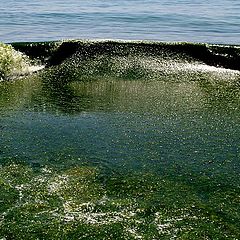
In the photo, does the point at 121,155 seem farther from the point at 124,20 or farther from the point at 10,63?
the point at 124,20

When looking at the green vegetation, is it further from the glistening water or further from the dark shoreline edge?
the dark shoreline edge

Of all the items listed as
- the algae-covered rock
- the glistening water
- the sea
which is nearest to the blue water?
the algae-covered rock

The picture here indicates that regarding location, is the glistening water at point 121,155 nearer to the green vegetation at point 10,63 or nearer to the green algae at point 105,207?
the green algae at point 105,207

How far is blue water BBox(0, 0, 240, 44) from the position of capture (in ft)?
59.2

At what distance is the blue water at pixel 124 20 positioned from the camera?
18.0 m

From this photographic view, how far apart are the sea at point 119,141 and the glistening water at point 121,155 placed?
0.04 feet

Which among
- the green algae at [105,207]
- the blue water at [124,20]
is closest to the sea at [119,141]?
the green algae at [105,207]

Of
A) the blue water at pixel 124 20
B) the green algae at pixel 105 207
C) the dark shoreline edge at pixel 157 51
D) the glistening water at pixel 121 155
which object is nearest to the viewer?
the green algae at pixel 105 207

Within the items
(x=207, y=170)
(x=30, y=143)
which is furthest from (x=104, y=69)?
(x=207, y=170)

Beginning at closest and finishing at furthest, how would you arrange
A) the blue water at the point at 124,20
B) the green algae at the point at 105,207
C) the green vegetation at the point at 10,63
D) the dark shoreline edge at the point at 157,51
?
the green algae at the point at 105,207 < the green vegetation at the point at 10,63 < the dark shoreline edge at the point at 157,51 < the blue water at the point at 124,20

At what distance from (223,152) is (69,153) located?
5.80 ft

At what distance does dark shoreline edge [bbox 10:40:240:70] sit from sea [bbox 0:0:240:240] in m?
0.03

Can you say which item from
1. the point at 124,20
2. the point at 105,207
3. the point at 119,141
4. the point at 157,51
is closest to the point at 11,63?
the point at 157,51

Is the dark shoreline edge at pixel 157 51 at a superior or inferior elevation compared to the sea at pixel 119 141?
superior
